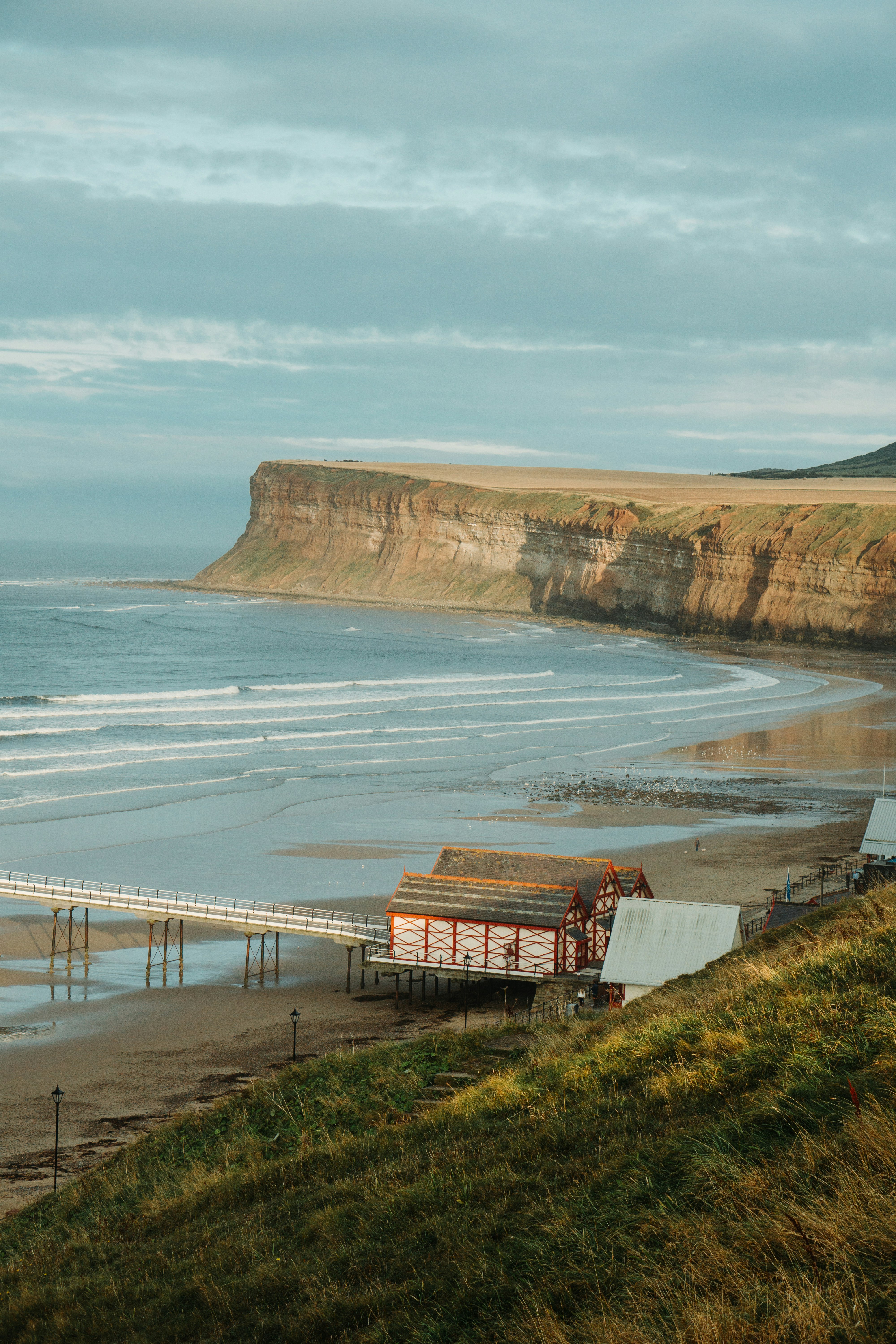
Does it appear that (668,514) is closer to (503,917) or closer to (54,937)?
(503,917)

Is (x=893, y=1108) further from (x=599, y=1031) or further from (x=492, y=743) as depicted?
(x=492, y=743)

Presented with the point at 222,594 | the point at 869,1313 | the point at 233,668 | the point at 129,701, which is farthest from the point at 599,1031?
the point at 222,594

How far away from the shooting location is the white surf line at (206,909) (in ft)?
100

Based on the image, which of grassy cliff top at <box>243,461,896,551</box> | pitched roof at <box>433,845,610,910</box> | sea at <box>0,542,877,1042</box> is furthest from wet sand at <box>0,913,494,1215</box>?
grassy cliff top at <box>243,461,896,551</box>

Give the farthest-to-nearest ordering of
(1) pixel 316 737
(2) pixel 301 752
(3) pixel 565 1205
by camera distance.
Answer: (1) pixel 316 737 → (2) pixel 301 752 → (3) pixel 565 1205

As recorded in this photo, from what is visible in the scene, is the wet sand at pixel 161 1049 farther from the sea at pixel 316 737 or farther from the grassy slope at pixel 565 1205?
the sea at pixel 316 737

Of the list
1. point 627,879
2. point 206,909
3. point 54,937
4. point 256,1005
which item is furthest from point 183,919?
point 627,879

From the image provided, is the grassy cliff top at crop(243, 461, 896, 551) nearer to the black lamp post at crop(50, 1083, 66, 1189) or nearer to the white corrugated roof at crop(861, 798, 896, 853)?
the white corrugated roof at crop(861, 798, 896, 853)

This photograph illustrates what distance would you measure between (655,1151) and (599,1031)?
26.5 ft

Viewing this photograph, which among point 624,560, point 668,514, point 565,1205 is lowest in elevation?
point 565,1205

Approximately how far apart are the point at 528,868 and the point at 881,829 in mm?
11894

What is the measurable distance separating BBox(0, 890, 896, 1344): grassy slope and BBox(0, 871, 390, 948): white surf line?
13618mm

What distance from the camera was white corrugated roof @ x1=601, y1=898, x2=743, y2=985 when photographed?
78.4 ft

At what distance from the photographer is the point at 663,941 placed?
24672 mm
